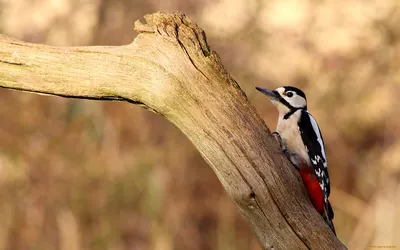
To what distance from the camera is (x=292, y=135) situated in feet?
14.2

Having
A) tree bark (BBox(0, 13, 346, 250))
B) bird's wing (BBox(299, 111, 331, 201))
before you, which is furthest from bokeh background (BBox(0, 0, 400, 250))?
tree bark (BBox(0, 13, 346, 250))

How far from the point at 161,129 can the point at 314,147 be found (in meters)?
3.77

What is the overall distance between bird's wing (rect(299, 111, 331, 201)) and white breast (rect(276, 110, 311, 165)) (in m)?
0.03

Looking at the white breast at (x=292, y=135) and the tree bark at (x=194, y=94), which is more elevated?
the white breast at (x=292, y=135)

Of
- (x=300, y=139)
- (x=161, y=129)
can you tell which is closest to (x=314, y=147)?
(x=300, y=139)

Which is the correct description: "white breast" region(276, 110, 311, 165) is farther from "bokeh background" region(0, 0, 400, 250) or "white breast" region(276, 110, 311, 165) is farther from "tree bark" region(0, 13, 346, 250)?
"bokeh background" region(0, 0, 400, 250)

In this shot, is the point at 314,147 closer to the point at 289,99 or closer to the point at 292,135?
the point at 292,135

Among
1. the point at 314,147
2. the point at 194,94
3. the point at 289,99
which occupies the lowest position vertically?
the point at 194,94

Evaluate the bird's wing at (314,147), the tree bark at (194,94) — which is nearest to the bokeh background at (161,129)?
the bird's wing at (314,147)

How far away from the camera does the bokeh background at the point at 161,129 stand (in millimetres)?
7484

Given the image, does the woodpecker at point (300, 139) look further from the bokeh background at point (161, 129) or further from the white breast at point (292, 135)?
the bokeh background at point (161, 129)

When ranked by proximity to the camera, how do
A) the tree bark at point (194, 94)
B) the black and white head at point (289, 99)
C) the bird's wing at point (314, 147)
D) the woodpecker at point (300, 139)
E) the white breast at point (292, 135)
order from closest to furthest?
the tree bark at point (194, 94) < the woodpecker at point (300, 139) < the bird's wing at point (314, 147) < the white breast at point (292, 135) < the black and white head at point (289, 99)

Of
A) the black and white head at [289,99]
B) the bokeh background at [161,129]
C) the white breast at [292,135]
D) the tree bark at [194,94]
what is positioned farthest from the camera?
the bokeh background at [161,129]

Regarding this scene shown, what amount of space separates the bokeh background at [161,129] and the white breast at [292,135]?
122 inches
